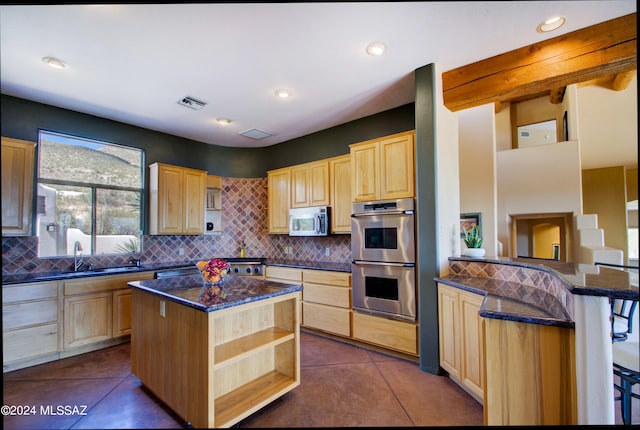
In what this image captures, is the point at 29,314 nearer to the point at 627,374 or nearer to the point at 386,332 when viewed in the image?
the point at 386,332

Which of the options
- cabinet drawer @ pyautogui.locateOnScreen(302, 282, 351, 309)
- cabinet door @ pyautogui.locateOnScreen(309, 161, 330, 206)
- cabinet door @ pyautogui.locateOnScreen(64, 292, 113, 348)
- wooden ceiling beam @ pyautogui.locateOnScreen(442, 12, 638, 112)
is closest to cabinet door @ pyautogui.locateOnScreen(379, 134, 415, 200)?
wooden ceiling beam @ pyautogui.locateOnScreen(442, 12, 638, 112)

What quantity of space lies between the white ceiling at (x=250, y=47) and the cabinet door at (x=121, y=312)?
2.03 m

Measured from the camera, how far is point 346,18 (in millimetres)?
1724

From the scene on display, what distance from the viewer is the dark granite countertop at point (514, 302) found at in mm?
1249

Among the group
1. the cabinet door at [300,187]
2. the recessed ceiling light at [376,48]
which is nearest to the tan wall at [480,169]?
the cabinet door at [300,187]

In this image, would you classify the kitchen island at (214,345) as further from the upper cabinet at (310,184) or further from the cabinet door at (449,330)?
the upper cabinet at (310,184)

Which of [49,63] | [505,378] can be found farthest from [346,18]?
[49,63]

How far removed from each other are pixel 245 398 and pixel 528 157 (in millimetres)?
6385

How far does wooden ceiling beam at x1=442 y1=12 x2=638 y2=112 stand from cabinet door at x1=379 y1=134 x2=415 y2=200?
20.2 inches

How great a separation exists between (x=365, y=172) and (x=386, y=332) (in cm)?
168

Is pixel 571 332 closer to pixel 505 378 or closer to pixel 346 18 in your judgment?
Result: pixel 505 378

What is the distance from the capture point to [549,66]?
6.48 ft

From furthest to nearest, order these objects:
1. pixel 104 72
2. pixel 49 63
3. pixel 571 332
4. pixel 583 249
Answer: pixel 583 249
pixel 104 72
pixel 49 63
pixel 571 332

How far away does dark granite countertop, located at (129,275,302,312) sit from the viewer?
148cm
